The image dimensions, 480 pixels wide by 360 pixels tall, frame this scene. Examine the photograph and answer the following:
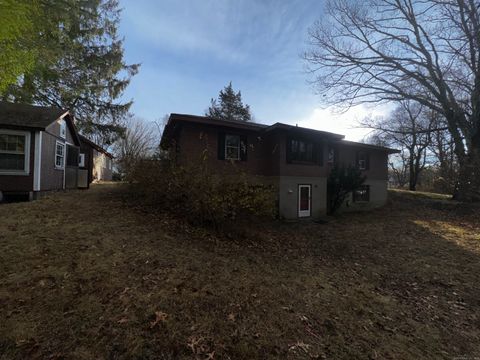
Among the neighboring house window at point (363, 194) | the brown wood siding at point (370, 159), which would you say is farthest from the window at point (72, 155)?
the neighboring house window at point (363, 194)

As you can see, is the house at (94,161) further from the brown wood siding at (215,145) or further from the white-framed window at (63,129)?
the brown wood siding at (215,145)

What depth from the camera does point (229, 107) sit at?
3928cm

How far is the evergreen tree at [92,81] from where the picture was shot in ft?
52.8

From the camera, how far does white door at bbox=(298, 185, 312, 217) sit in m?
14.0

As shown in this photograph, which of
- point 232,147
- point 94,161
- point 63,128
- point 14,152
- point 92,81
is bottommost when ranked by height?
point 14,152

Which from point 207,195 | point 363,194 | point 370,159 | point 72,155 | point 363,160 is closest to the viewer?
point 207,195

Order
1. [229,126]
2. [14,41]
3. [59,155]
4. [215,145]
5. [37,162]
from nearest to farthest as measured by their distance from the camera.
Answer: [14,41] → [37,162] → [229,126] → [215,145] → [59,155]

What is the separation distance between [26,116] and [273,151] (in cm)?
1091

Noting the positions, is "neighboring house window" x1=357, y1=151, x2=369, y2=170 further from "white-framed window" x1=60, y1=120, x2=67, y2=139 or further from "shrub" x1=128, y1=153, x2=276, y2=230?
"white-framed window" x1=60, y1=120, x2=67, y2=139

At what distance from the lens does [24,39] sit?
5.89m

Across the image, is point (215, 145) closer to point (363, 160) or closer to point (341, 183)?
point (341, 183)

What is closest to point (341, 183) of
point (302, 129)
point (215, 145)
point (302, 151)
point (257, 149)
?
point (302, 151)

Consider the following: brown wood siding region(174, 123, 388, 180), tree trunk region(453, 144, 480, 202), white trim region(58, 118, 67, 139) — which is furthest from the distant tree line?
white trim region(58, 118, 67, 139)

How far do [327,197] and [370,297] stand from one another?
36.9 feet
